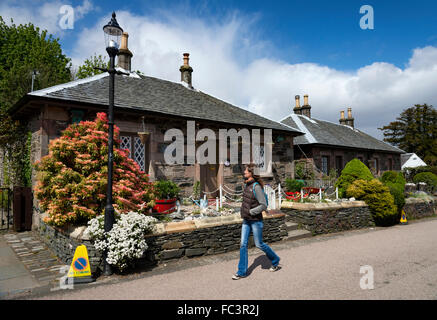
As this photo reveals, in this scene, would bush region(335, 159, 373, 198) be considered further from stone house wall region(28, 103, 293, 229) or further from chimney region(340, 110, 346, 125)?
chimney region(340, 110, 346, 125)

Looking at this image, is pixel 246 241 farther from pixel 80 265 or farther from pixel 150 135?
pixel 150 135

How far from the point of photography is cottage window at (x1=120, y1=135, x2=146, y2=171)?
9497mm

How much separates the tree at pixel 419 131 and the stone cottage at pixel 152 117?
3495 centimetres

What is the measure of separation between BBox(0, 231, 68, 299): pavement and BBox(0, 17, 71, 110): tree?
46.8 ft

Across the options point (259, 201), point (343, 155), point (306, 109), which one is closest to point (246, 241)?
point (259, 201)

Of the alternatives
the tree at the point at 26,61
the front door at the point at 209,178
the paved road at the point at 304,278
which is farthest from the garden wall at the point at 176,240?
the tree at the point at 26,61

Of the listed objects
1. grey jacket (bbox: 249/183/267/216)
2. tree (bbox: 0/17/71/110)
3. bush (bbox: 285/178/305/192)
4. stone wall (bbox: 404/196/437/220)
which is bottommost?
stone wall (bbox: 404/196/437/220)

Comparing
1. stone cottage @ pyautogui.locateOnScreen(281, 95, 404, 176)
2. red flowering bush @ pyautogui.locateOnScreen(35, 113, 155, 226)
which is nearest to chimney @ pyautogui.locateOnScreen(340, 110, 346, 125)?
stone cottage @ pyautogui.locateOnScreen(281, 95, 404, 176)

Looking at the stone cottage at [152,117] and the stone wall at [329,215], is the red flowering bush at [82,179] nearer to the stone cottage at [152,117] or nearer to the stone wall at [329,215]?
the stone cottage at [152,117]

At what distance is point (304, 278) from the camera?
4.80 metres

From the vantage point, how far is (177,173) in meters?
10.4
